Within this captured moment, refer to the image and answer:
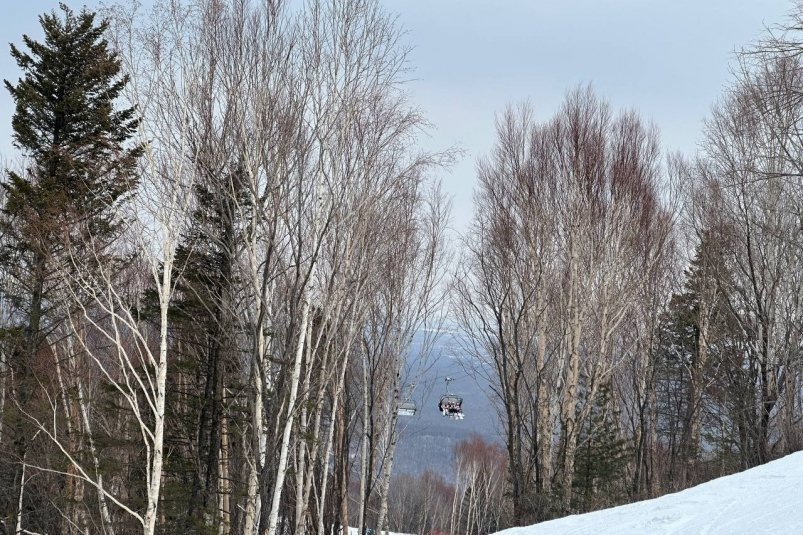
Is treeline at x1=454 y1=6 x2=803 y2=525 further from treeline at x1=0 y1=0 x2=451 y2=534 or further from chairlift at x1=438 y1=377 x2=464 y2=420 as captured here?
chairlift at x1=438 y1=377 x2=464 y2=420

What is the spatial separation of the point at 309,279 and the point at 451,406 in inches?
562

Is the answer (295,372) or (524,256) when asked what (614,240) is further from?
(295,372)

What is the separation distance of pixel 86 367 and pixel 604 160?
12.3 metres

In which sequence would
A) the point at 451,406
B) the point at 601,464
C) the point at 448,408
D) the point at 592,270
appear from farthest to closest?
the point at 451,406 < the point at 448,408 < the point at 601,464 < the point at 592,270

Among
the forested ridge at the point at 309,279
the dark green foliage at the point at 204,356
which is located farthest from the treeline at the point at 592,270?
the dark green foliage at the point at 204,356

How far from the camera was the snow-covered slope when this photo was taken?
4840 mm

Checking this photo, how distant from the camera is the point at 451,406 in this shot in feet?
70.4

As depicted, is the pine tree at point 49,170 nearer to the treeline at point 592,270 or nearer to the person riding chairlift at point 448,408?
the treeline at point 592,270

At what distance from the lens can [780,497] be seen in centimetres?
548

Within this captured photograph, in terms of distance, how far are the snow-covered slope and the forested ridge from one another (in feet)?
11.2

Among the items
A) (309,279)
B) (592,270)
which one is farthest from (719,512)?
(592,270)

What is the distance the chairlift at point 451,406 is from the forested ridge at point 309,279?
11.7 feet

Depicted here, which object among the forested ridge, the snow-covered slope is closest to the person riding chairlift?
the forested ridge

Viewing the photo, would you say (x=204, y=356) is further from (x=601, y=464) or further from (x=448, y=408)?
(x=601, y=464)
